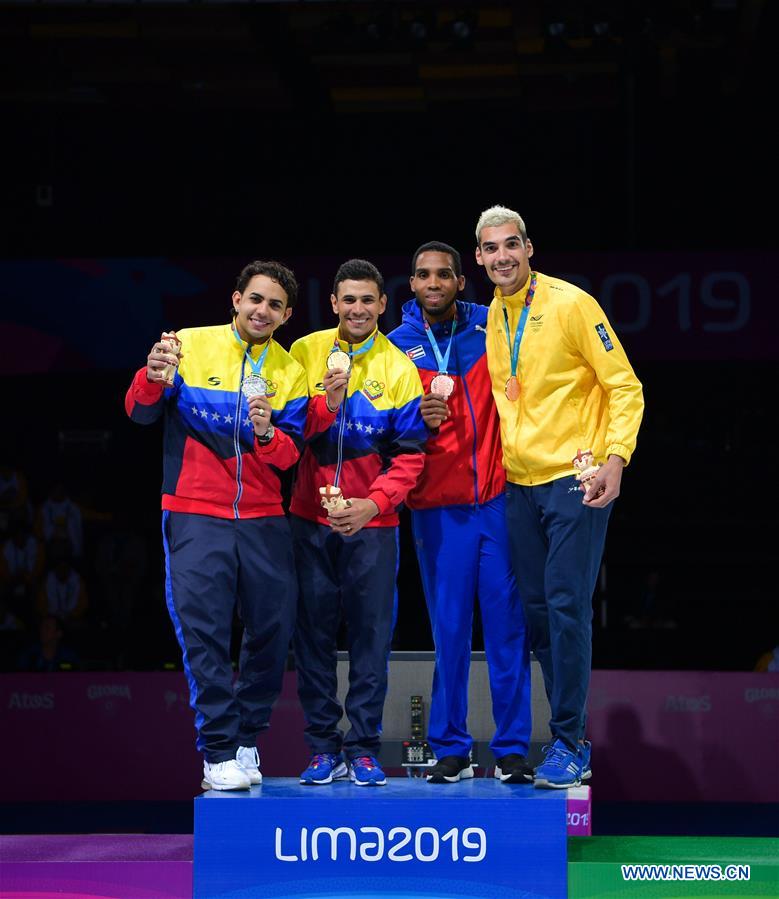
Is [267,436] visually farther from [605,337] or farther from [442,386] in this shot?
[605,337]

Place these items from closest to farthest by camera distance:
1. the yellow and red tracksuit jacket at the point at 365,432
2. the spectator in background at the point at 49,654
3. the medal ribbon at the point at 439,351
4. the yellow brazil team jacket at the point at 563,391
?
the yellow brazil team jacket at the point at 563,391 → the yellow and red tracksuit jacket at the point at 365,432 → the medal ribbon at the point at 439,351 → the spectator in background at the point at 49,654

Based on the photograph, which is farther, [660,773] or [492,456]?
[660,773]

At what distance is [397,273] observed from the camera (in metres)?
10.0

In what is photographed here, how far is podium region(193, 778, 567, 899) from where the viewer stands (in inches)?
165

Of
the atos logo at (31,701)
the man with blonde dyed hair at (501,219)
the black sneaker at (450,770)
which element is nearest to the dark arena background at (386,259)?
the atos logo at (31,701)

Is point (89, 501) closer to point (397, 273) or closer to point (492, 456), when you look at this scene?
point (397, 273)

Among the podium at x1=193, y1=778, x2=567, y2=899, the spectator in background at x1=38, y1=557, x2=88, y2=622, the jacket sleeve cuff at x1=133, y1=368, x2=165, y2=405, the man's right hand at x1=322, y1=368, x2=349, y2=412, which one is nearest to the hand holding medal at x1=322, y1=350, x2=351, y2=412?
the man's right hand at x1=322, y1=368, x2=349, y2=412

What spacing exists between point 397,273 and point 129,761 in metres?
4.09

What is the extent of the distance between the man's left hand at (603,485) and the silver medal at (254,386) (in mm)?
1140

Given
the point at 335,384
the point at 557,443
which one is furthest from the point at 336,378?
the point at 557,443

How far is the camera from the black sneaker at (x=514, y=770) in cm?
455

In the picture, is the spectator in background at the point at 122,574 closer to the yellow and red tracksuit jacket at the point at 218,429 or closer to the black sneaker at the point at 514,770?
the yellow and red tracksuit jacket at the point at 218,429

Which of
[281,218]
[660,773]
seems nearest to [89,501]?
[281,218]

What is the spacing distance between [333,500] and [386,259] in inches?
234
